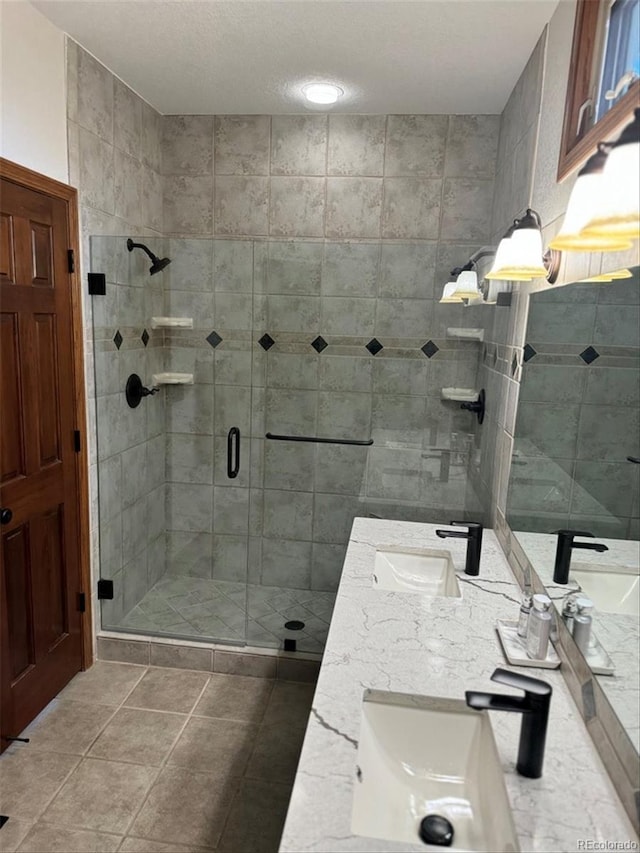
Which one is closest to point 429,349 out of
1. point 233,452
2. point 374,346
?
point 374,346

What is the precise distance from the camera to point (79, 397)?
2641mm

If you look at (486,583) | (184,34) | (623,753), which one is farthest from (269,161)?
A: (623,753)

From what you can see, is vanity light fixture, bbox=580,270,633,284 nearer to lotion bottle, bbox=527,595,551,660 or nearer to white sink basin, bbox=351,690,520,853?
lotion bottle, bbox=527,595,551,660

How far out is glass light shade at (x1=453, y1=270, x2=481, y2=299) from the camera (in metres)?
2.97

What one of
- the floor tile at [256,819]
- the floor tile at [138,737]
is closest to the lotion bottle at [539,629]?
the floor tile at [256,819]

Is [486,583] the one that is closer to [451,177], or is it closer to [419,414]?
[419,414]

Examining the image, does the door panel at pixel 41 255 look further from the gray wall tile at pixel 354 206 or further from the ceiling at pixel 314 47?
the gray wall tile at pixel 354 206

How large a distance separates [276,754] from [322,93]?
9.78 feet

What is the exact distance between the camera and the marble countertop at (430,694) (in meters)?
1.02

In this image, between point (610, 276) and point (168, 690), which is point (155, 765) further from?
point (610, 276)

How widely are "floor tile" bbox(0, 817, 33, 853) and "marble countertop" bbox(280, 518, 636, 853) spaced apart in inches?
50.3

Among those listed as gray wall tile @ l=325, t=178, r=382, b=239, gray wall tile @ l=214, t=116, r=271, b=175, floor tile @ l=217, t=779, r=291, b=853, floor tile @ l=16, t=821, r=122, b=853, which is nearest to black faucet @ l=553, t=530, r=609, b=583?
floor tile @ l=217, t=779, r=291, b=853

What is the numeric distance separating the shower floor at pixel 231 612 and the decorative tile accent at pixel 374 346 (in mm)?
1430

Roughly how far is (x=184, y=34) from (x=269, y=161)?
1.01m
